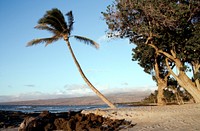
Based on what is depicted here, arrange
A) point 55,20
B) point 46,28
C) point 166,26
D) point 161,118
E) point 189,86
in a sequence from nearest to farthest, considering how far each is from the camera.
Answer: point 161,118 → point 166,26 → point 189,86 → point 55,20 → point 46,28

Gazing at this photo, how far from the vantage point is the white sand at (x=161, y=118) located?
1357 cm

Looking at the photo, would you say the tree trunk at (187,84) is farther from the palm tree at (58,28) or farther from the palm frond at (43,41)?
the palm frond at (43,41)

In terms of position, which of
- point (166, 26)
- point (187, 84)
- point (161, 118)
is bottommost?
point (161, 118)

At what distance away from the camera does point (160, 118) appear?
16250mm

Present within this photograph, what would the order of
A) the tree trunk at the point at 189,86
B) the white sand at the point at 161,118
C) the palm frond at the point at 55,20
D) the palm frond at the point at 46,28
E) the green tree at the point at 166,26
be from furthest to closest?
1. the palm frond at the point at 46,28
2. the palm frond at the point at 55,20
3. the tree trunk at the point at 189,86
4. the green tree at the point at 166,26
5. the white sand at the point at 161,118

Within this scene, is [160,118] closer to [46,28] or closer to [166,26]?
[166,26]

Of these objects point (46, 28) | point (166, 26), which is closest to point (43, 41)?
point (46, 28)

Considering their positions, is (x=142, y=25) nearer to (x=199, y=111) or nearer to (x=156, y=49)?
(x=156, y=49)

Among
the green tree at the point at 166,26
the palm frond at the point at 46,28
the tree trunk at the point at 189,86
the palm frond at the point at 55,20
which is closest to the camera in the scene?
the green tree at the point at 166,26

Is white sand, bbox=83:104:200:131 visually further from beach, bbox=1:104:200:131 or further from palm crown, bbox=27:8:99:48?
palm crown, bbox=27:8:99:48

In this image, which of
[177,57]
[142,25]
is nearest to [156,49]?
[177,57]

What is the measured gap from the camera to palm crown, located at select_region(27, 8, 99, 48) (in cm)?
2370

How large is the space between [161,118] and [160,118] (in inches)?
2.7

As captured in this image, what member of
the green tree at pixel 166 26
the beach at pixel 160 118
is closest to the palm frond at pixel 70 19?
the green tree at pixel 166 26
